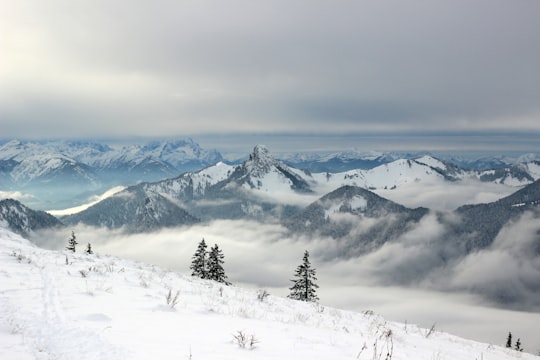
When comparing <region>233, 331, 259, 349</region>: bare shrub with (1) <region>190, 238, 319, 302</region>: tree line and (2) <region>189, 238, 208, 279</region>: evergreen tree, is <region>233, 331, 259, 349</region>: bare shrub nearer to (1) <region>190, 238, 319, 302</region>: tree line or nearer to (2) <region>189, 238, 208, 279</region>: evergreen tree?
(1) <region>190, 238, 319, 302</region>: tree line

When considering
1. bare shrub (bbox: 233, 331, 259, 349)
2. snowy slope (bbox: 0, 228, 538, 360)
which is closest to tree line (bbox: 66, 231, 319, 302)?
snowy slope (bbox: 0, 228, 538, 360)

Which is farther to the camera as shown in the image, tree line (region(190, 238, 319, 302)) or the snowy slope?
tree line (region(190, 238, 319, 302))

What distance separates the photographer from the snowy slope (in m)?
5.63

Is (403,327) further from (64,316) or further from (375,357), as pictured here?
(64,316)

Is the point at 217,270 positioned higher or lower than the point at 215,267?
lower

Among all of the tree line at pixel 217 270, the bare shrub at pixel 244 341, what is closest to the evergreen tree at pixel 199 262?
the tree line at pixel 217 270

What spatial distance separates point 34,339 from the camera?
5836 millimetres

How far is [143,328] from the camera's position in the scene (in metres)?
6.82

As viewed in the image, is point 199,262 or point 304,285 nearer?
point 199,262

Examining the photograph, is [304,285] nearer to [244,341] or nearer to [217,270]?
[217,270]

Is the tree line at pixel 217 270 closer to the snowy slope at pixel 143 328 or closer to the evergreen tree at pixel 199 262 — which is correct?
the evergreen tree at pixel 199 262

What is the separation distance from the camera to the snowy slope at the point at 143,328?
5.63 m

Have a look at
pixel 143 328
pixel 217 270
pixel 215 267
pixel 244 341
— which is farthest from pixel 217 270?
pixel 244 341

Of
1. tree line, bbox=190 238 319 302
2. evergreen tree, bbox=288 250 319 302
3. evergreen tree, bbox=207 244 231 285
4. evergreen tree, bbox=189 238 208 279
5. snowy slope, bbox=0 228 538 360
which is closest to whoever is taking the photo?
snowy slope, bbox=0 228 538 360
